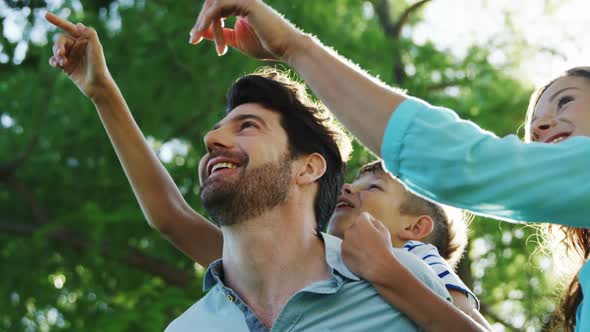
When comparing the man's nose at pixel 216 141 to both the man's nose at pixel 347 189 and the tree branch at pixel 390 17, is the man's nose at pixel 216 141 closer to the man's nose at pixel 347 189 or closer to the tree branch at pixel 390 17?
the man's nose at pixel 347 189

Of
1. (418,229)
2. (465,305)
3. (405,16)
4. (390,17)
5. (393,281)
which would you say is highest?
(393,281)

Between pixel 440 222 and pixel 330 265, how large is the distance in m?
1.05

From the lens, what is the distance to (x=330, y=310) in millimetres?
2648

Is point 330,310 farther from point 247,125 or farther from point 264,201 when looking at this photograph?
point 247,125

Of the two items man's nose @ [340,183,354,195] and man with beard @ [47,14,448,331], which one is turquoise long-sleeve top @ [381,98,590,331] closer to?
man with beard @ [47,14,448,331]

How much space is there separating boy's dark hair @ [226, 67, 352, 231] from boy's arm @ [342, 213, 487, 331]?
20.6 inches

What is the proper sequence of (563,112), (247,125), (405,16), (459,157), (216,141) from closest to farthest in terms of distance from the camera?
(459,157)
(563,112)
(216,141)
(247,125)
(405,16)

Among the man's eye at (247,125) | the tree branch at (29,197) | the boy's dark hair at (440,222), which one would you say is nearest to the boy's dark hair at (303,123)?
the man's eye at (247,125)

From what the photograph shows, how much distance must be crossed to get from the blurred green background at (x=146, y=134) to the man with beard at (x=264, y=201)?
13.3 ft

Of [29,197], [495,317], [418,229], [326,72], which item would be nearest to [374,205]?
[418,229]

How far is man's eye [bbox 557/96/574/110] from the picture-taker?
1.87m

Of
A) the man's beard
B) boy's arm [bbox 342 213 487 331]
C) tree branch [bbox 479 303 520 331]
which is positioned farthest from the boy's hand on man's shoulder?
tree branch [bbox 479 303 520 331]

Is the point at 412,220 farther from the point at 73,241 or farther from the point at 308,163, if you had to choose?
the point at 73,241

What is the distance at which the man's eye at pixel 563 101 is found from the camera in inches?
73.7
